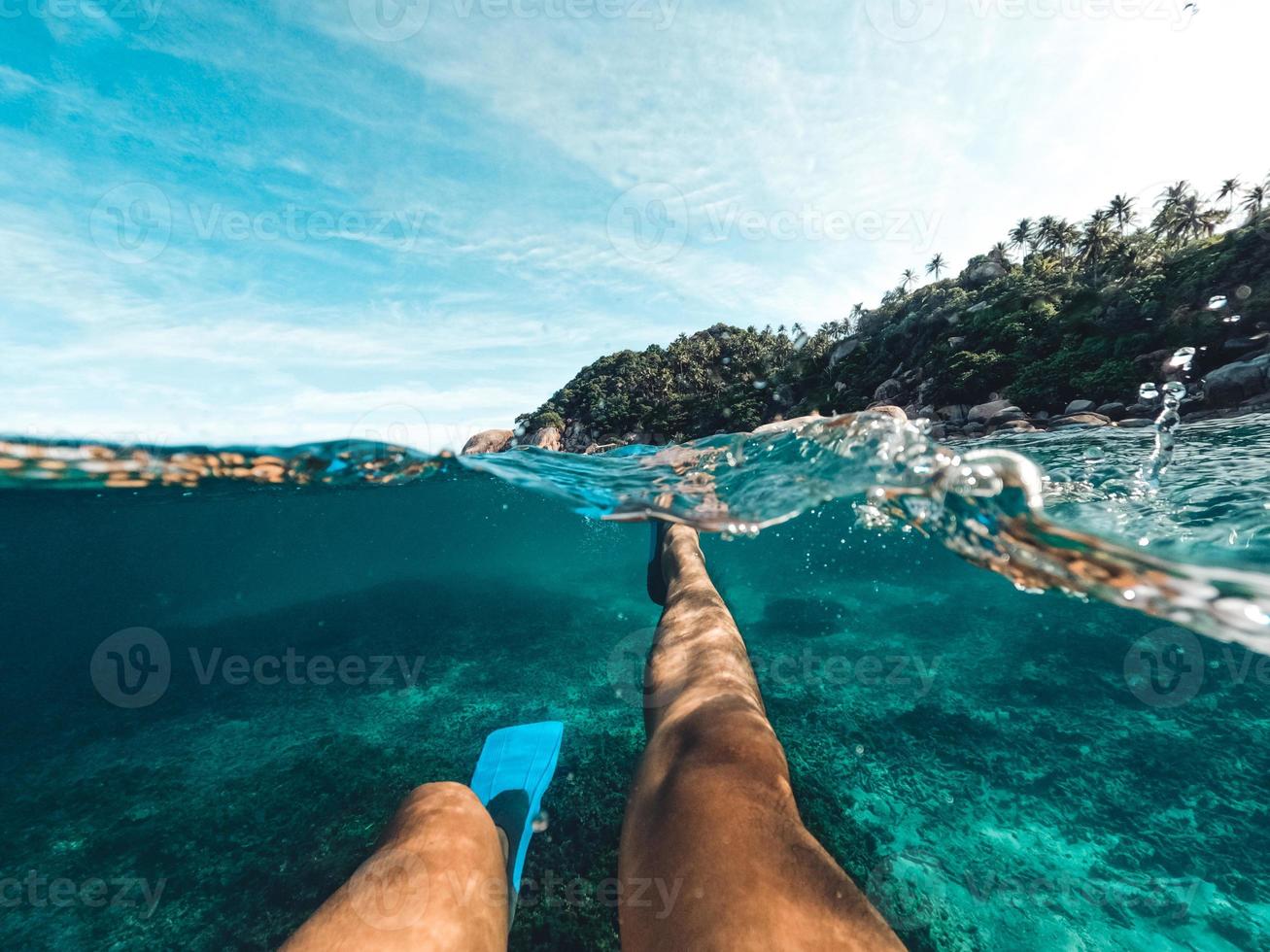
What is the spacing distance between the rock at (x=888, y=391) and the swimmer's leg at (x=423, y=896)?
138 ft

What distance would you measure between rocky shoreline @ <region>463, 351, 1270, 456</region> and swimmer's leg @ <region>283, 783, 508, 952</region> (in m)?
5.76

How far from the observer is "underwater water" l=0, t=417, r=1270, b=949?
191 inches

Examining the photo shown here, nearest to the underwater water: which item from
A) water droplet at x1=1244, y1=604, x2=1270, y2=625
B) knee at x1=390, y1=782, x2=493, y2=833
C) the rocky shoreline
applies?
water droplet at x1=1244, y1=604, x2=1270, y2=625

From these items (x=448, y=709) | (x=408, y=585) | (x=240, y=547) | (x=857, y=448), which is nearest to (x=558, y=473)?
(x=448, y=709)

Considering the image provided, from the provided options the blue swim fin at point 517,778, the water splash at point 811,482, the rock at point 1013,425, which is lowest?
the blue swim fin at point 517,778

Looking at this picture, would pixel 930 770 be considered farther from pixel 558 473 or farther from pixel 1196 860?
pixel 558 473

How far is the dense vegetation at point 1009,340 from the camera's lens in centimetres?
2473

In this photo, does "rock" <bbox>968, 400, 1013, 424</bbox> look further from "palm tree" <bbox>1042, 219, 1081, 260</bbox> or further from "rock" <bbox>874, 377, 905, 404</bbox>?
"palm tree" <bbox>1042, 219, 1081, 260</bbox>

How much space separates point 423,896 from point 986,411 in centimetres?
3743

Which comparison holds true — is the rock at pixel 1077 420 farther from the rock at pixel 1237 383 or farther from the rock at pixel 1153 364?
the rock at pixel 1153 364

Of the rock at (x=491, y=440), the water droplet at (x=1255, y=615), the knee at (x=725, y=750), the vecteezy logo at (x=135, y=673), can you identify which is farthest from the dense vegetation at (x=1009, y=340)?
the vecteezy logo at (x=135, y=673)

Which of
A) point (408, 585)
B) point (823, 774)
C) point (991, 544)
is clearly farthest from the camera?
point (408, 585)

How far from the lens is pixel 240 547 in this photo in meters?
48.3

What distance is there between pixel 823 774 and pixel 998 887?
218cm
